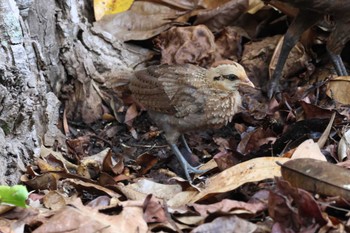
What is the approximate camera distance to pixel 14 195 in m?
2.99

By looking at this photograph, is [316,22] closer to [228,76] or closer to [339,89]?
[339,89]

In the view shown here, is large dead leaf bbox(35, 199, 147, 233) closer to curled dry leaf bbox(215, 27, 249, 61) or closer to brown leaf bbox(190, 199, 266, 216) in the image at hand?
brown leaf bbox(190, 199, 266, 216)

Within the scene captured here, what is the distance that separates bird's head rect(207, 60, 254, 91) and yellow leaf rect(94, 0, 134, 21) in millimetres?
1483

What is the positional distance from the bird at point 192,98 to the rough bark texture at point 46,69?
582 millimetres

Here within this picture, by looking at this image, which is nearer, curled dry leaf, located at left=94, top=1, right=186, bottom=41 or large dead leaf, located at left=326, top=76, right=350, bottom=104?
large dead leaf, located at left=326, top=76, right=350, bottom=104

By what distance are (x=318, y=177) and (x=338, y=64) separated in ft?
8.38

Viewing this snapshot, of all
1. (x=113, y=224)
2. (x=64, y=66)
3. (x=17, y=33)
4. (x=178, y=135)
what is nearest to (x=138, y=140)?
(x=178, y=135)

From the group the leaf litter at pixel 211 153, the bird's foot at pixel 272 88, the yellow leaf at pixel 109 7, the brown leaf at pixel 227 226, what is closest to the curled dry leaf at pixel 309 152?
the leaf litter at pixel 211 153

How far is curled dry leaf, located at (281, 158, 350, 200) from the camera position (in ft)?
9.52

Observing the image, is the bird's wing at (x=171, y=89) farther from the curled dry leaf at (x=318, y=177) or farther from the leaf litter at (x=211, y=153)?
the curled dry leaf at (x=318, y=177)

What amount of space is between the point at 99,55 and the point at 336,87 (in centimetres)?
180

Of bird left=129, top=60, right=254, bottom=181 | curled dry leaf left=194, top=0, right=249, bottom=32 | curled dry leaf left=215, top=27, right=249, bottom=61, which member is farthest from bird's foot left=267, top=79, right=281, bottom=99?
bird left=129, top=60, right=254, bottom=181

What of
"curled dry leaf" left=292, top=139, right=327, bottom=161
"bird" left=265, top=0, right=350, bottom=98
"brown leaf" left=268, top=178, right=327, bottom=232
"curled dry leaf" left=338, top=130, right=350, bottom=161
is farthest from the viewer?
"bird" left=265, top=0, right=350, bottom=98

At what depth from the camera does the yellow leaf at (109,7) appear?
5.46 metres
